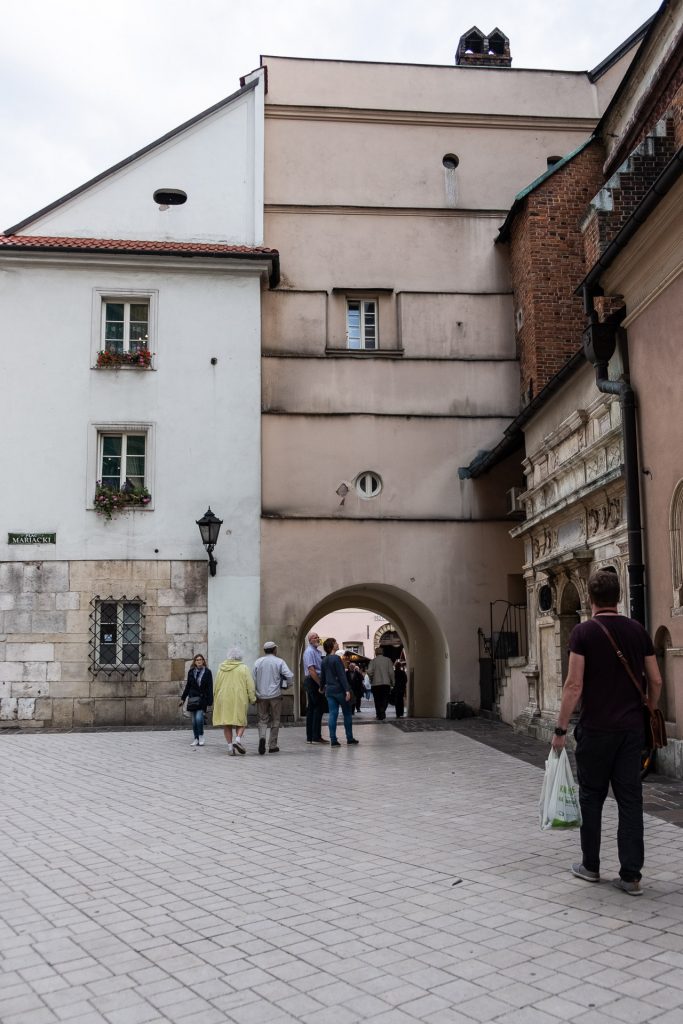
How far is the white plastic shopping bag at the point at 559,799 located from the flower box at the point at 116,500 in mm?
14004

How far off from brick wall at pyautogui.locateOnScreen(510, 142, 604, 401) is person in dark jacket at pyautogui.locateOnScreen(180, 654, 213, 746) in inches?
329

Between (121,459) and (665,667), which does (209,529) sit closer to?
(121,459)

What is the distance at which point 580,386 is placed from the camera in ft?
45.0

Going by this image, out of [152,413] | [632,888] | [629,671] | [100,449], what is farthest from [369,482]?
[632,888]

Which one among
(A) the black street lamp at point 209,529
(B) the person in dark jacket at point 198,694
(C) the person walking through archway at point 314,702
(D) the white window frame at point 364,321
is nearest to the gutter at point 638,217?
(C) the person walking through archway at point 314,702

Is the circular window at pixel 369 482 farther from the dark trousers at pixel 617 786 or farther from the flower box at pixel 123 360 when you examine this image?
the dark trousers at pixel 617 786

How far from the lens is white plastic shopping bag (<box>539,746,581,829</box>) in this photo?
5.73m

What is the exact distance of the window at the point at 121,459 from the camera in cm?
1914

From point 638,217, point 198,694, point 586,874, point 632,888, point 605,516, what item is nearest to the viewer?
point 632,888

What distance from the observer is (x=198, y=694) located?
1484cm

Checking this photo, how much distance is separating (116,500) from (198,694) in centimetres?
527

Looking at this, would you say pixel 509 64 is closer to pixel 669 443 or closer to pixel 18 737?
pixel 669 443

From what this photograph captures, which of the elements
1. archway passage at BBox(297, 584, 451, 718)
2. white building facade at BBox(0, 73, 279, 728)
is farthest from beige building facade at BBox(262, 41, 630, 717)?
white building facade at BBox(0, 73, 279, 728)

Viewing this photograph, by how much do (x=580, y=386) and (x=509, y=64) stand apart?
42.2 feet
